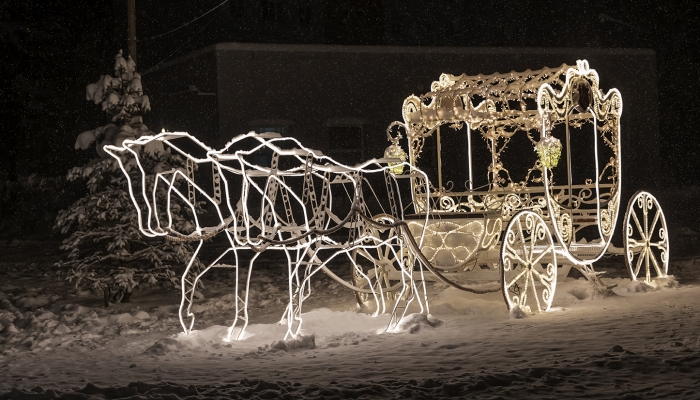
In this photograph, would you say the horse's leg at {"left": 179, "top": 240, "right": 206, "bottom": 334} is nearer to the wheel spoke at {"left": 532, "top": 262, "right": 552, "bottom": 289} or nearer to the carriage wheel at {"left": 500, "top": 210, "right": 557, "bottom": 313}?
the carriage wheel at {"left": 500, "top": 210, "right": 557, "bottom": 313}

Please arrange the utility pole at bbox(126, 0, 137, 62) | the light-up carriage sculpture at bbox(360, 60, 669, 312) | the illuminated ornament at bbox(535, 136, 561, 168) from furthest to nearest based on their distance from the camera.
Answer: the utility pole at bbox(126, 0, 137, 62) < the illuminated ornament at bbox(535, 136, 561, 168) < the light-up carriage sculpture at bbox(360, 60, 669, 312)

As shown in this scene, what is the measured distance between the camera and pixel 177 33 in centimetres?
2869

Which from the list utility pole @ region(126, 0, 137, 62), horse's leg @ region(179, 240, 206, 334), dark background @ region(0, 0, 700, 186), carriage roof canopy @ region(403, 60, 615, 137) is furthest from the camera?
dark background @ region(0, 0, 700, 186)

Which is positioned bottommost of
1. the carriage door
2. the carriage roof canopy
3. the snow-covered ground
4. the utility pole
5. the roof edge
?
the snow-covered ground

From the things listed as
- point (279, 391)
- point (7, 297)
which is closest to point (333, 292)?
point (7, 297)

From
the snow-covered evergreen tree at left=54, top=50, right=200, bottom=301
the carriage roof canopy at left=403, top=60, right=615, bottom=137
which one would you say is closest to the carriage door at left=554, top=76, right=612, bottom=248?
the carriage roof canopy at left=403, top=60, right=615, bottom=137

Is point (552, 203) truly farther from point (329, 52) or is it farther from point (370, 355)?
point (329, 52)

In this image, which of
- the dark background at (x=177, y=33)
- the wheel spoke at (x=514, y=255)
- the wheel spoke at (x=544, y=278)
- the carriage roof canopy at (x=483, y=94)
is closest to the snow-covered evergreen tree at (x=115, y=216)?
the carriage roof canopy at (x=483, y=94)

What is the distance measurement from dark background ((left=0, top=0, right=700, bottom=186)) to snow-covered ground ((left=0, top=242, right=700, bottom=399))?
1669 cm

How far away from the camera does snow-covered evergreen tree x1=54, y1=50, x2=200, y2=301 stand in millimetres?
12492

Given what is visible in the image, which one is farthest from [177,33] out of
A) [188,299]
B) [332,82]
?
[188,299]

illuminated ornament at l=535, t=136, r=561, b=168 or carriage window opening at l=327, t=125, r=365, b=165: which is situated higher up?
carriage window opening at l=327, t=125, r=365, b=165

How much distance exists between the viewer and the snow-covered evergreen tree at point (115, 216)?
12492 mm

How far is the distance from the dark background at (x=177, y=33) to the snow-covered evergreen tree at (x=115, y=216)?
14558mm
